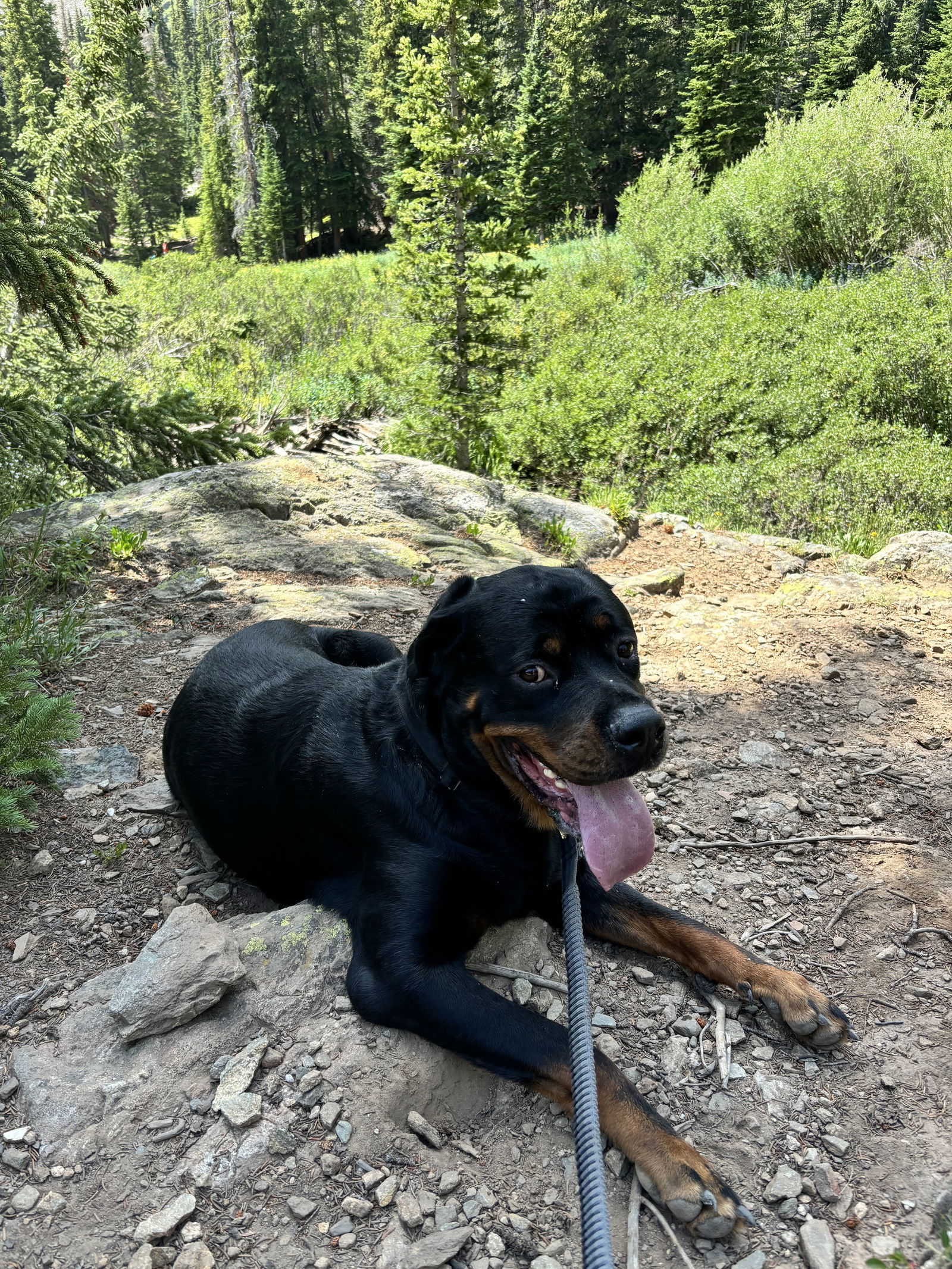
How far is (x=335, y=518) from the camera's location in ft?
23.0

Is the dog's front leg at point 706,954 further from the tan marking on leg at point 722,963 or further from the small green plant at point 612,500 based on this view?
the small green plant at point 612,500

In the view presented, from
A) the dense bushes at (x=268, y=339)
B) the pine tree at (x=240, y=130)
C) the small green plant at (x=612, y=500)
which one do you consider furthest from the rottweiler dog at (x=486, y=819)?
the pine tree at (x=240, y=130)

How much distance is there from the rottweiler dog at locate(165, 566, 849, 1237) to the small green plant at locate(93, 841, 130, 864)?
16.6 inches

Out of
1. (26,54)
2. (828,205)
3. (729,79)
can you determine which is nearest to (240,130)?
(26,54)

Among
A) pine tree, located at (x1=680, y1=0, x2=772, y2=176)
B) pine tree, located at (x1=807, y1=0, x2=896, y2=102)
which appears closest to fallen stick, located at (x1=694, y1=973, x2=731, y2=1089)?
pine tree, located at (x1=680, y1=0, x2=772, y2=176)

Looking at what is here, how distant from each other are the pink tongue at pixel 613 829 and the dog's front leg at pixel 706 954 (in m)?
0.47

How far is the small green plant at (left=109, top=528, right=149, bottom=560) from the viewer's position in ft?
17.9

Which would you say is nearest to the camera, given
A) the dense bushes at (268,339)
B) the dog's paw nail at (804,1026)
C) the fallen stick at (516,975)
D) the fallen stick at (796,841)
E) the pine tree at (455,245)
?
the dog's paw nail at (804,1026)

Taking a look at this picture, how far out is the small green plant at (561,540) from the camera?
24.2 feet

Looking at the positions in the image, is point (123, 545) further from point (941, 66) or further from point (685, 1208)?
point (941, 66)

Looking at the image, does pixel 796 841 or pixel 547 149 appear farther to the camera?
pixel 547 149

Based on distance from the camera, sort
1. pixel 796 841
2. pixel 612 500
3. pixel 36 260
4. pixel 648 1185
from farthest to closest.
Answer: pixel 612 500, pixel 36 260, pixel 796 841, pixel 648 1185

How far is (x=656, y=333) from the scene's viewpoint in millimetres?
14445

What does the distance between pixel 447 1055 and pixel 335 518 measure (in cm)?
538
